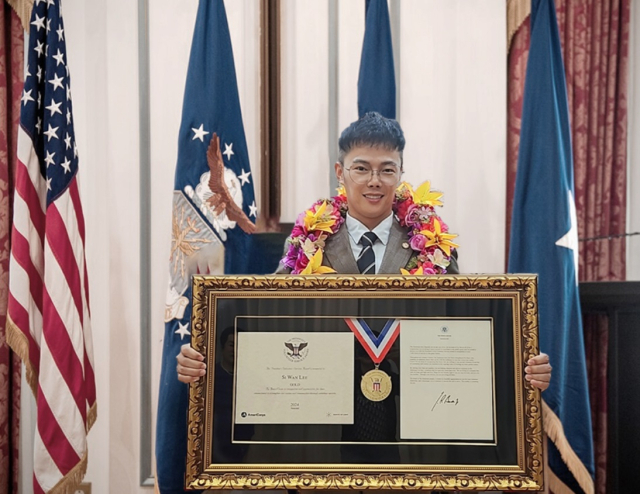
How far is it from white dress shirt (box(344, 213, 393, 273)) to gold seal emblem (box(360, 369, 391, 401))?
61 cm

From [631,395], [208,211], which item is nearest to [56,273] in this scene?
[208,211]

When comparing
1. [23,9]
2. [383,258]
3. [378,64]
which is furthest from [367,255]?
[23,9]

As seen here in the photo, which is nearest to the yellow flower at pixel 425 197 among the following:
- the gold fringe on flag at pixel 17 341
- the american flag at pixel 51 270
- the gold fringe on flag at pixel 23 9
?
the american flag at pixel 51 270

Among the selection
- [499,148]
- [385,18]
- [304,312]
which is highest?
[385,18]

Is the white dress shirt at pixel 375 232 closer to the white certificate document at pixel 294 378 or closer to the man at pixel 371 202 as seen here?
the man at pixel 371 202

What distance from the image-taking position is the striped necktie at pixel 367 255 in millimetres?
2148

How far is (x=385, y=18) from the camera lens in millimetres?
2818

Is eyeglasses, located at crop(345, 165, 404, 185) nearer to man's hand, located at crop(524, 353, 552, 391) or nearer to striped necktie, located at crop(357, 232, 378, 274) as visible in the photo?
striped necktie, located at crop(357, 232, 378, 274)

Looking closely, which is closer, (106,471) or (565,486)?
(565,486)

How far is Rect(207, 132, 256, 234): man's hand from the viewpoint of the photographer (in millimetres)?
2574

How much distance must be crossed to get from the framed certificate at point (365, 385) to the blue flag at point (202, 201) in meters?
0.86

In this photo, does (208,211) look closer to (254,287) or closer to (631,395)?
(254,287)

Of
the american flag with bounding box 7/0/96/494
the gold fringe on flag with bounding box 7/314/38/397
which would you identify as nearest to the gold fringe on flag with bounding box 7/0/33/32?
the american flag with bounding box 7/0/96/494

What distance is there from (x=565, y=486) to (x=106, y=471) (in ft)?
7.21
